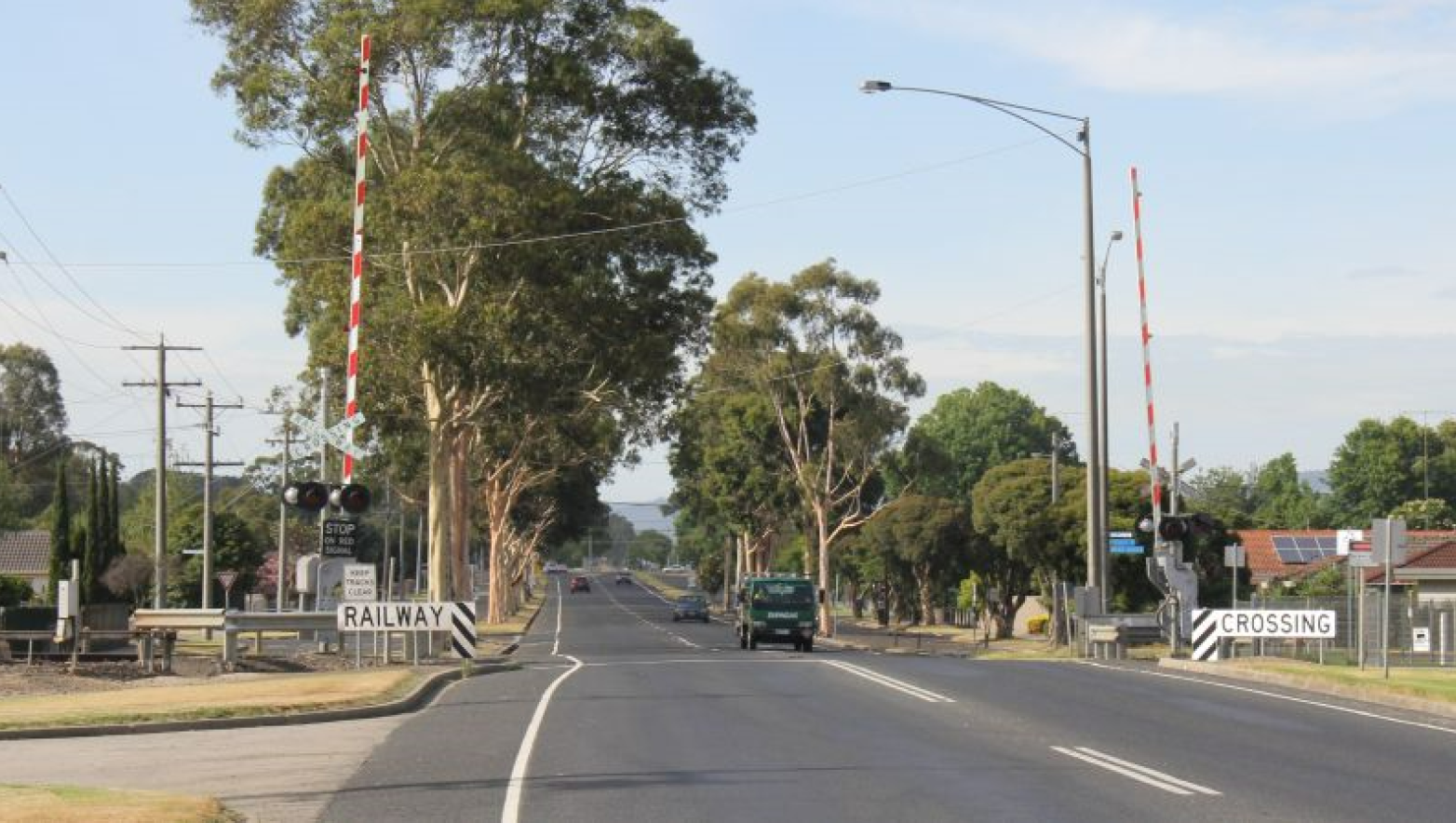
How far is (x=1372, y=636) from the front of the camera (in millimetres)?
43312

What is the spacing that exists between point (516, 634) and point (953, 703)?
5287 centimetres

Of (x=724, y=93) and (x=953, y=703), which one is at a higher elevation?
(x=724, y=93)

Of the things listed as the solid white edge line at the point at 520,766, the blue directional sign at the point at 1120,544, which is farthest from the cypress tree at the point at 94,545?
the solid white edge line at the point at 520,766

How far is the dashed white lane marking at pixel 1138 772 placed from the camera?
1430 cm

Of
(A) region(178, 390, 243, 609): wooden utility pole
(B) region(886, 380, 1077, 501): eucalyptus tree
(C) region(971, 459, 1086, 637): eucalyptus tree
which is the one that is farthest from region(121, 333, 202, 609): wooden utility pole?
(B) region(886, 380, 1077, 501): eucalyptus tree

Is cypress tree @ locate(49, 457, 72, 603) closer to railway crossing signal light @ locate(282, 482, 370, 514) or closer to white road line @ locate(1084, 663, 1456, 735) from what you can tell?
railway crossing signal light @ locate(282, 482, 370, 514)

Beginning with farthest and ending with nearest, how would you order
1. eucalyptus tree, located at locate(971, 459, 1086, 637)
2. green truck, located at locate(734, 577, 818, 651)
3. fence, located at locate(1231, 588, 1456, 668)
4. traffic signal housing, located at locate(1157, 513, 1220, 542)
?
eucalyptus tree, located at locate(971, 459, 1086, 637) < green truck, located at locate(734, 577, 818, 651) < fence, located at locate(1231, 588, 1456, 668) < traffic signal housing, located at locate(1157, 513, 1220, 542)

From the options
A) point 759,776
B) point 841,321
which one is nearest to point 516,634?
point 841,321

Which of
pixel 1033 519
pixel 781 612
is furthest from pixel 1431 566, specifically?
pixel 781 612

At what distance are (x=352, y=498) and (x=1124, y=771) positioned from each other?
48.6 feet

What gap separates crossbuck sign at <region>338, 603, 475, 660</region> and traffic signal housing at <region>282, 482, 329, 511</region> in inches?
165

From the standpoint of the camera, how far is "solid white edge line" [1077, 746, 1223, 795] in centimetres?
1430

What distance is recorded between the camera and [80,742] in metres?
20.0

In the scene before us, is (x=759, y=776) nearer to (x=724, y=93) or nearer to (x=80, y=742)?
(x=80, y=742)
